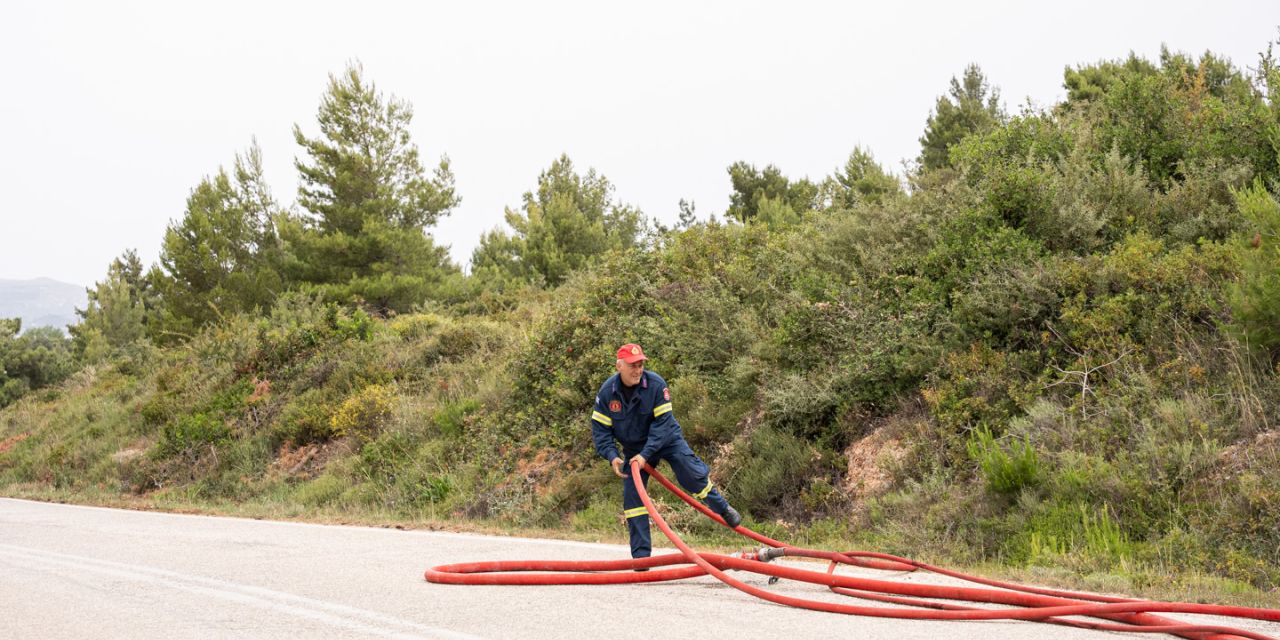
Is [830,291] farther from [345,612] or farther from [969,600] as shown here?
[345,612]

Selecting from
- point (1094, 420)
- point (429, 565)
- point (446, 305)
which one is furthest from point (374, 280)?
point (1094, 420)

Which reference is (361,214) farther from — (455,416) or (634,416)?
(634,416)

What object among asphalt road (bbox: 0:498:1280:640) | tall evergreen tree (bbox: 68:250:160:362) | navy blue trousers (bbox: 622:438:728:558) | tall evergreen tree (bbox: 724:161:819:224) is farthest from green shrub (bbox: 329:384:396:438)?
tall evergreen tree (bbox: 68:250:160:362)

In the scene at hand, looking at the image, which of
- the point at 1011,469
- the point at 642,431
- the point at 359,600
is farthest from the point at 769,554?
the point at 359,600

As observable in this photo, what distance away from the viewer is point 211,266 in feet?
109

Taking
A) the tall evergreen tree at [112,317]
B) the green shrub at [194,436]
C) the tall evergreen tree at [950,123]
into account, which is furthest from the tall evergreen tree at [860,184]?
the tall evergreen tree at [112,317]

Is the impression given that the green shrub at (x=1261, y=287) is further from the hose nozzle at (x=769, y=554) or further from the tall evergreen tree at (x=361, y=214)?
the tall evergreen tree at (x=361, y=214)

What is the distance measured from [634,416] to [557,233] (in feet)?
87.8

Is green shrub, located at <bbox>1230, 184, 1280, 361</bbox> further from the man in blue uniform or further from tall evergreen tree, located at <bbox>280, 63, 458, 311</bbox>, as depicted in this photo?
tall evergreen tree, located at <bbox>280, 63, 458, 311</bbox>

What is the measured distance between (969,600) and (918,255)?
6314mm

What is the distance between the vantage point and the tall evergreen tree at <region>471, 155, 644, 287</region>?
33.2 meters

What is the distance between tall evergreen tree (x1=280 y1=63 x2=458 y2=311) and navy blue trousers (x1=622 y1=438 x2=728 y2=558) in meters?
23.5

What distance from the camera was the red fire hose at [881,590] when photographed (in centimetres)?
511

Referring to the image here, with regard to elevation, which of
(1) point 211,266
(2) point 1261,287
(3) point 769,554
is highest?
(1) point 211,266
